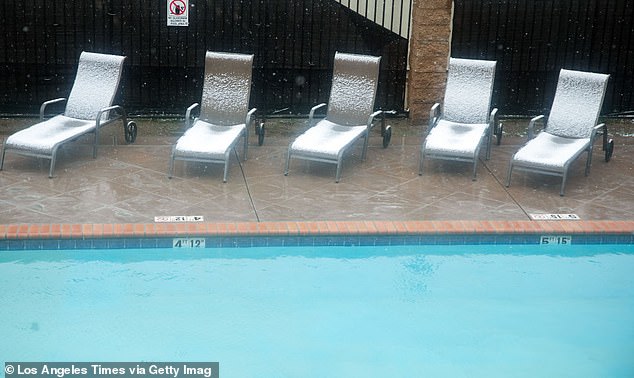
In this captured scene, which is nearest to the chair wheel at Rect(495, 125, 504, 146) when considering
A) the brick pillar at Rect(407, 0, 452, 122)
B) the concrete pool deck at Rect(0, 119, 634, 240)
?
the concrete pool deck at Rect(0, 119, 634, 240)

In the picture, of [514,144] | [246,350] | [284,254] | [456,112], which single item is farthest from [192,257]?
[514,144]

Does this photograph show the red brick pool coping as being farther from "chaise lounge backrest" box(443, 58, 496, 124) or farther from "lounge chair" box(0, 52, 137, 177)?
"chaise lounge backrest" box(443, 58, 496, 124)

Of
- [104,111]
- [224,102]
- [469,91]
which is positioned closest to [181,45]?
[224,102]

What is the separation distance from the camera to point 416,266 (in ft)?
33.2

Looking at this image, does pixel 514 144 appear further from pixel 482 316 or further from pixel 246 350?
pixel 246 350

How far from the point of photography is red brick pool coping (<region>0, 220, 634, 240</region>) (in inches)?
389

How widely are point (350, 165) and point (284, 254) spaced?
2.57 m

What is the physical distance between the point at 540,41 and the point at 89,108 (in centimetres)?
667

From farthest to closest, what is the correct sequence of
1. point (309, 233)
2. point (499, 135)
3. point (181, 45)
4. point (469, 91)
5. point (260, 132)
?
point (181, 45) → point (499, 135) → point (260, 132) → point (469, 91) → point (309, 233)

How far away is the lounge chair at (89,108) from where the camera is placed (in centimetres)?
1195

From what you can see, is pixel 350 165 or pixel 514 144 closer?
pixel 350 165

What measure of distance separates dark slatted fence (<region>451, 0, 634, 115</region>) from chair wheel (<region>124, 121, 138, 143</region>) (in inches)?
189

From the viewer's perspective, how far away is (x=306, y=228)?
10.2 meters

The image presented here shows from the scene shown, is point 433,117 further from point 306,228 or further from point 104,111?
point 104,111
